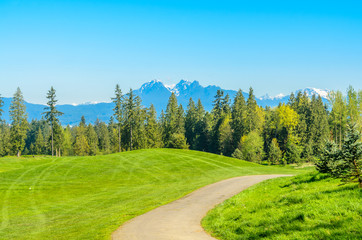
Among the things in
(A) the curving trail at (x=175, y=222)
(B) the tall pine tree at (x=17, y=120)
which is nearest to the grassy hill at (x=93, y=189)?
(A) the curving trail at (x=175, y=222)

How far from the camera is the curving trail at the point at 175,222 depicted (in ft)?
40.3

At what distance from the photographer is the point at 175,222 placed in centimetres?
1491

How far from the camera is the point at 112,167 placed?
4456 cm

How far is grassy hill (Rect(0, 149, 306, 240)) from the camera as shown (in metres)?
17.0

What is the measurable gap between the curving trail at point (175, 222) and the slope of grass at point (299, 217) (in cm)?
91

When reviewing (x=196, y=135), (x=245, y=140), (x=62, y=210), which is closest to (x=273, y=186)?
(x=62, y=210)

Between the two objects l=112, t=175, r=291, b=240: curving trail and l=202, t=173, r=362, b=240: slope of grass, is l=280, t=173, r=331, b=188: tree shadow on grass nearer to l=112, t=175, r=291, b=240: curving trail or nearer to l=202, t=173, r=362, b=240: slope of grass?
l=202, t=173, r=362, b=240: slope of grass

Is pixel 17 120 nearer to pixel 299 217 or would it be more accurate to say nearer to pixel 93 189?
pixel 93 189

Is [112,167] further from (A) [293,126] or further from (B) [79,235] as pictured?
(A) [293,126]

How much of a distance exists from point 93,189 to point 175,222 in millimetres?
19780

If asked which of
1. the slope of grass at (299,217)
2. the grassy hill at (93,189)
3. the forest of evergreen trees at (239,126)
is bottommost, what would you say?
the grassy hill at (93,189)

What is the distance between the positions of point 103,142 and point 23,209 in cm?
10853

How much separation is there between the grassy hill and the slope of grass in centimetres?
585

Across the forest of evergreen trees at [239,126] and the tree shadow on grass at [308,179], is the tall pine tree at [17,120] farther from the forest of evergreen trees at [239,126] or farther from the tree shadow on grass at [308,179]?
the tree shadow on grass at [308,179]
